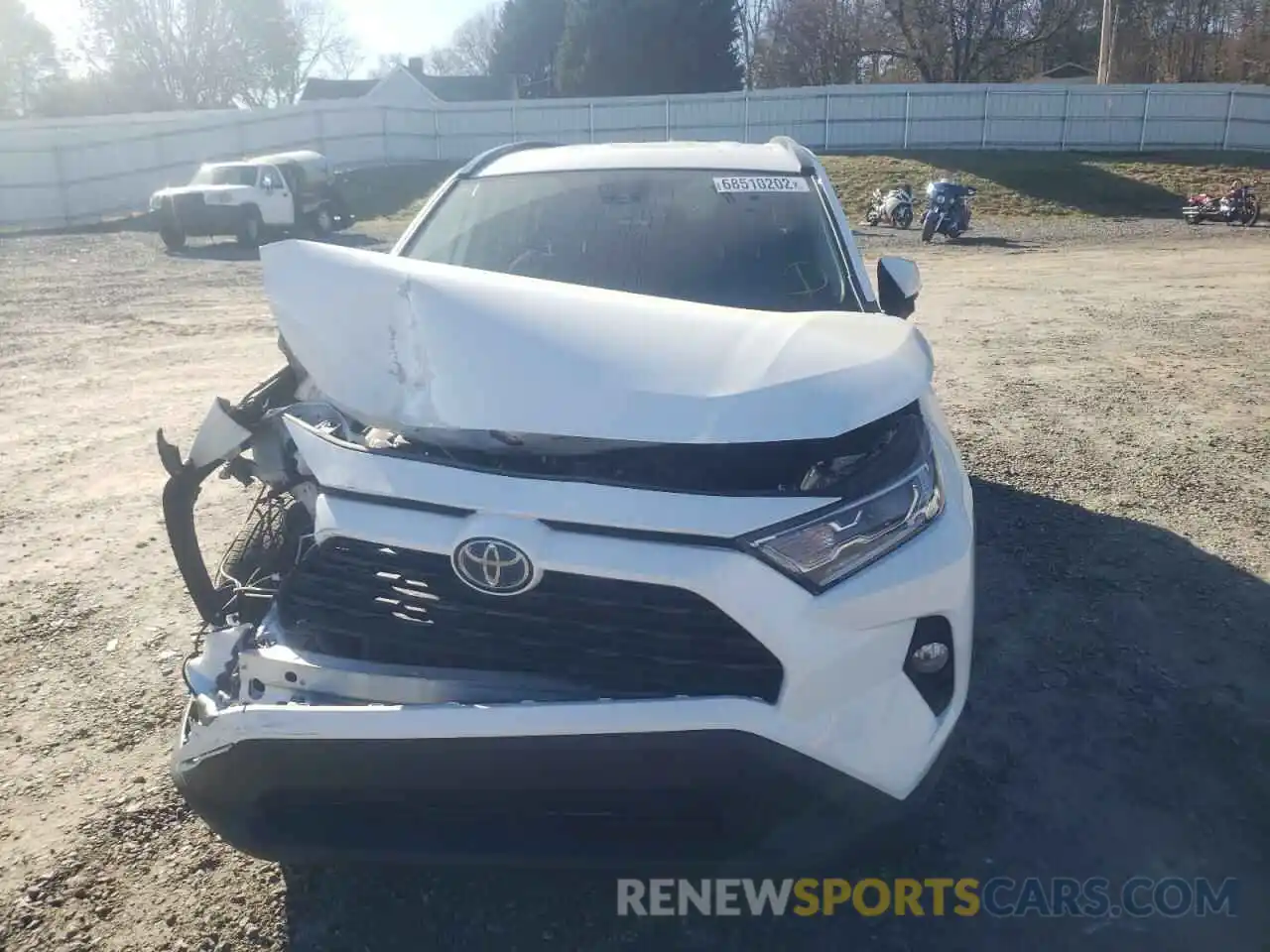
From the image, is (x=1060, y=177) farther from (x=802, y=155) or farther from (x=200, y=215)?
(x=802, y=155)

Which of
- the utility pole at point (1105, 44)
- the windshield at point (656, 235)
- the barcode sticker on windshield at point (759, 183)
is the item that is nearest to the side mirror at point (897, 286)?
the windshield at point (656, 235)

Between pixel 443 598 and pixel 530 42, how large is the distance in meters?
60.6

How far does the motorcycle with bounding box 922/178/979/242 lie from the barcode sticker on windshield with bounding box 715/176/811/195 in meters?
17.2

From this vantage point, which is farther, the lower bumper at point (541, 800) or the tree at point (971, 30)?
the tree at point (971, 30)

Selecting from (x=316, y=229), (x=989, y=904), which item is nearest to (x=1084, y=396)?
(x=989, y=904)

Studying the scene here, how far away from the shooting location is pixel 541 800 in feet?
6.61

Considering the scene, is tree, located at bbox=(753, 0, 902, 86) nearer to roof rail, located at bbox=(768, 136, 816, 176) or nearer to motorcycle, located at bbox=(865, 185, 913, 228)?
motorcycle, located at bbox=(865, 185, 913, 228)

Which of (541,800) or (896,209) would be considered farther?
(896,209)

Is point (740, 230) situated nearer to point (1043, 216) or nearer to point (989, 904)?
point (989, 904)

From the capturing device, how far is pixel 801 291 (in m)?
3.56

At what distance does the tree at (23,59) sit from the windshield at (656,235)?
174ft

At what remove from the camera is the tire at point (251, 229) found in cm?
1944

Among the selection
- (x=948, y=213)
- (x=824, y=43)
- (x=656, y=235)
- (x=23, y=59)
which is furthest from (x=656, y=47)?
(x=656, y=235)

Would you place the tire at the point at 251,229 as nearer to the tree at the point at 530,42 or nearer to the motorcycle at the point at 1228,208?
the motorcycle at the point at 1228,208
